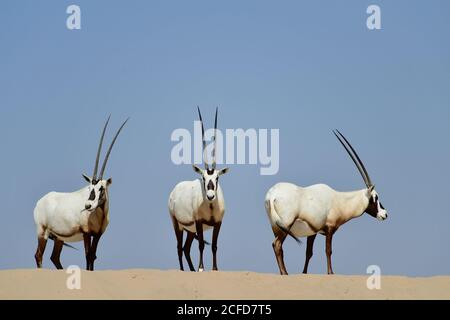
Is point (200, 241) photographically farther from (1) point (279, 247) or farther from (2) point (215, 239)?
(1) point (279, 247)

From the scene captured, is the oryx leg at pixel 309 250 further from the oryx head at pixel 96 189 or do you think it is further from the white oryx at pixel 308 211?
the oryx head at pixel 96 189

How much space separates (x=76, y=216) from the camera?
80.8ft

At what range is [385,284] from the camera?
72.6ft

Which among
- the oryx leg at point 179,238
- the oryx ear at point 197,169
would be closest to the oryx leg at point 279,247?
the oryx ear at point 197,169

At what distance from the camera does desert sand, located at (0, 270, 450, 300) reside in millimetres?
20484

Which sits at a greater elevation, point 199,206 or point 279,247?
point 199,206

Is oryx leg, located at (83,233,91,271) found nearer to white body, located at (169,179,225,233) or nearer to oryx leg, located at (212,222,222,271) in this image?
white body, located at (169,179,225,233)

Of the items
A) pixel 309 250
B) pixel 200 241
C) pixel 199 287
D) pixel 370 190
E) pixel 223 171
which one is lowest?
pixel 199 287

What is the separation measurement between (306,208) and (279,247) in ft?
3.57

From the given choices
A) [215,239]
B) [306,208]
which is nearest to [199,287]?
[215,239]

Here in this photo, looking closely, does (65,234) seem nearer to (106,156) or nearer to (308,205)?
(106,156)

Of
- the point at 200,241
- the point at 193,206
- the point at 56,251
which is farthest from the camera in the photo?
the point at 56,251
